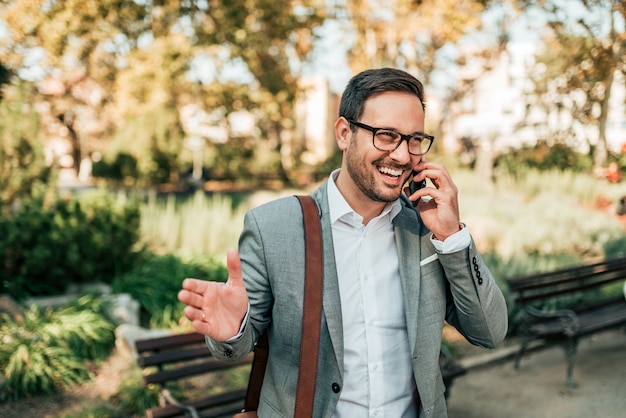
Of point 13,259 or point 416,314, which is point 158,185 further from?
point 416,314

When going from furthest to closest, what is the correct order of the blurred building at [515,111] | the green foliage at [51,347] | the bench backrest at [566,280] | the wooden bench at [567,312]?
the blurred building at [515,111] < the bench backrest at [566,280] < the wooden bench at [567,312] < the green foliage at [51,347]

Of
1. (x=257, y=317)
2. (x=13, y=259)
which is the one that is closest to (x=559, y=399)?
(x=257, y=317)

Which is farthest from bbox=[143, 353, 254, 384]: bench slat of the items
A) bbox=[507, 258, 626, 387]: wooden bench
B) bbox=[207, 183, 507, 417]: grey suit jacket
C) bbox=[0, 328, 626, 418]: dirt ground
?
bbox=[507, 258, 626, 387]: wooden bench

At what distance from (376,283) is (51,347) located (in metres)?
3.47

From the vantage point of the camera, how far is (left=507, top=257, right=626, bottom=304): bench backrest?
205 inches

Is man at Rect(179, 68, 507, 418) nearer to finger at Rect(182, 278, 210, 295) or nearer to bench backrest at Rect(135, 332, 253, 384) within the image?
finger at Rect(182, 278, 210, 295)

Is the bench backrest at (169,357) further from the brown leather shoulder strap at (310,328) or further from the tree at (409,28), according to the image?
the tree at (409,28)

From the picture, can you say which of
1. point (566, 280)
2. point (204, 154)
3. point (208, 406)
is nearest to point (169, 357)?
point (208, 406)

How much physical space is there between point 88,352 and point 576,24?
1403cm

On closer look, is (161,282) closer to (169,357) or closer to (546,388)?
(169,357)

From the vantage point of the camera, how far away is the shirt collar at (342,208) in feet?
6.73

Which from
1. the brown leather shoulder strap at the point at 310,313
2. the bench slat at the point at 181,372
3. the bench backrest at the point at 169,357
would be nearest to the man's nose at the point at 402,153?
the brown leather shoulder strap at the point at 310,313

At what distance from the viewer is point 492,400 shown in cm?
468

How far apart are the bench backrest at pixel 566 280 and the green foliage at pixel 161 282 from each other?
3.41 m
